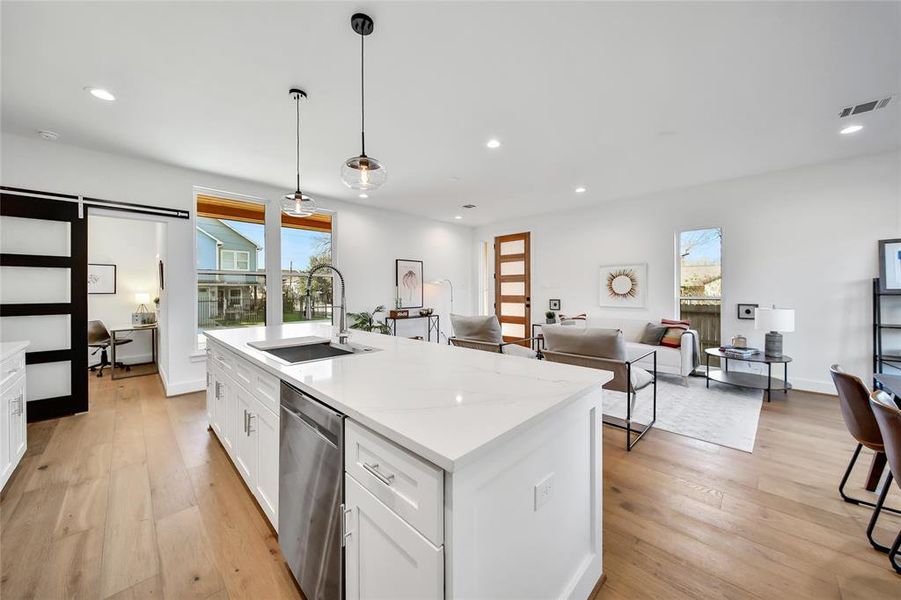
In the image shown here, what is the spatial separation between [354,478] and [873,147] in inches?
225

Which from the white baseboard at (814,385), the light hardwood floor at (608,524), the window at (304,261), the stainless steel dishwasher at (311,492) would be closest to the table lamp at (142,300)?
the window at (304,261)

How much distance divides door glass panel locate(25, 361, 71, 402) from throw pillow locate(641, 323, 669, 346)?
267 inches

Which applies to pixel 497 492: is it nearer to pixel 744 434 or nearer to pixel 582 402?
pixel 582 402

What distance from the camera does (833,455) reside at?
253 cm

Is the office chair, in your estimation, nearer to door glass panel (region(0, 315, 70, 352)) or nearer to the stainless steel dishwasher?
door glass panel (region(0, 315, 70, 352))

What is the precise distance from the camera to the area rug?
289cm

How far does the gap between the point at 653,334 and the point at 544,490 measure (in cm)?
451

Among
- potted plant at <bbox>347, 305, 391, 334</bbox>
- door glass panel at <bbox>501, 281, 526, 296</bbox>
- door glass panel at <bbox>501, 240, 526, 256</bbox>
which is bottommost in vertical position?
potted plant at <bbox>347, 305, 391, 334</bbox>

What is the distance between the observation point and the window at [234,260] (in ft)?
14.7

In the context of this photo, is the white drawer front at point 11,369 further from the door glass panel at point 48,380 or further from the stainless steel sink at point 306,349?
the stainless steel sink at point 306,349

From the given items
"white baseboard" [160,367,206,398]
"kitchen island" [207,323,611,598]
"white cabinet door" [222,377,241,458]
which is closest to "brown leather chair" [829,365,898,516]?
"kitchen island" [207,323,611,598]

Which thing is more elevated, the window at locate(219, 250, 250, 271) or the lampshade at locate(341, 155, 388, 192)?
the lampshade at locate(341, 155, 388, 192)

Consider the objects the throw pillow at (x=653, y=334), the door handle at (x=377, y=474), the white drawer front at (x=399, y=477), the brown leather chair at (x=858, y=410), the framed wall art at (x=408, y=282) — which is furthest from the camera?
the framed wall art at (x=408, y=282)

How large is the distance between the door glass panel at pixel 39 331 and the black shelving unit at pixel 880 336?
842 cm
